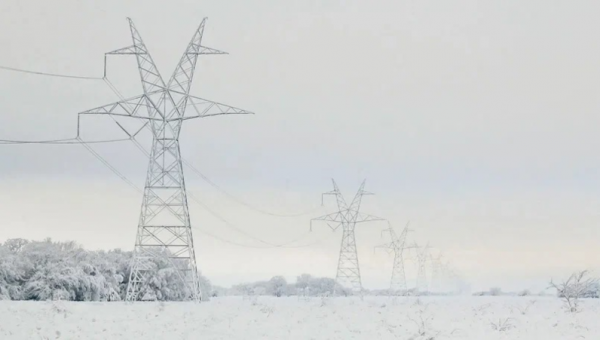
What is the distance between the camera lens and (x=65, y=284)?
6159cm

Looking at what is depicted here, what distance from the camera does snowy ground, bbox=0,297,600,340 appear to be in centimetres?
2530

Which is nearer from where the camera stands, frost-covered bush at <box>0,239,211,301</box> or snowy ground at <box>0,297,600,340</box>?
snowy ground at <box>0,297,600,340</box>

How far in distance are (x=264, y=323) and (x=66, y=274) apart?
3849 cm

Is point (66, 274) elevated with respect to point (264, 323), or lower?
elevated

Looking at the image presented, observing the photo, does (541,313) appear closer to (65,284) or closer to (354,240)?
(354,240)

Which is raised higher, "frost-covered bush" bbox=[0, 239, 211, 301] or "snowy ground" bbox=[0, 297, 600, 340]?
"frost-covered bush" bbox=[0, 239, 211, 301]

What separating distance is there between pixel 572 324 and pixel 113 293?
145ft

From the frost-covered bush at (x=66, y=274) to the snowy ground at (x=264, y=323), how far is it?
3044cm

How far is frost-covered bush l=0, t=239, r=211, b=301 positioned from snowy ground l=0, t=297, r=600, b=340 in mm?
30438

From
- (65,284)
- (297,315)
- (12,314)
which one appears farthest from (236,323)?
(65,284)

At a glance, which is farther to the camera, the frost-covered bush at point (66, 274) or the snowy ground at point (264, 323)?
the frost-covered bush at point (66, 274)

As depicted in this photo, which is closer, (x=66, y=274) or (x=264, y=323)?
(x=264, y=323)

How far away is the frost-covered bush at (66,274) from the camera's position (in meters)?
61.4

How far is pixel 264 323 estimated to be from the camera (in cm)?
2739
